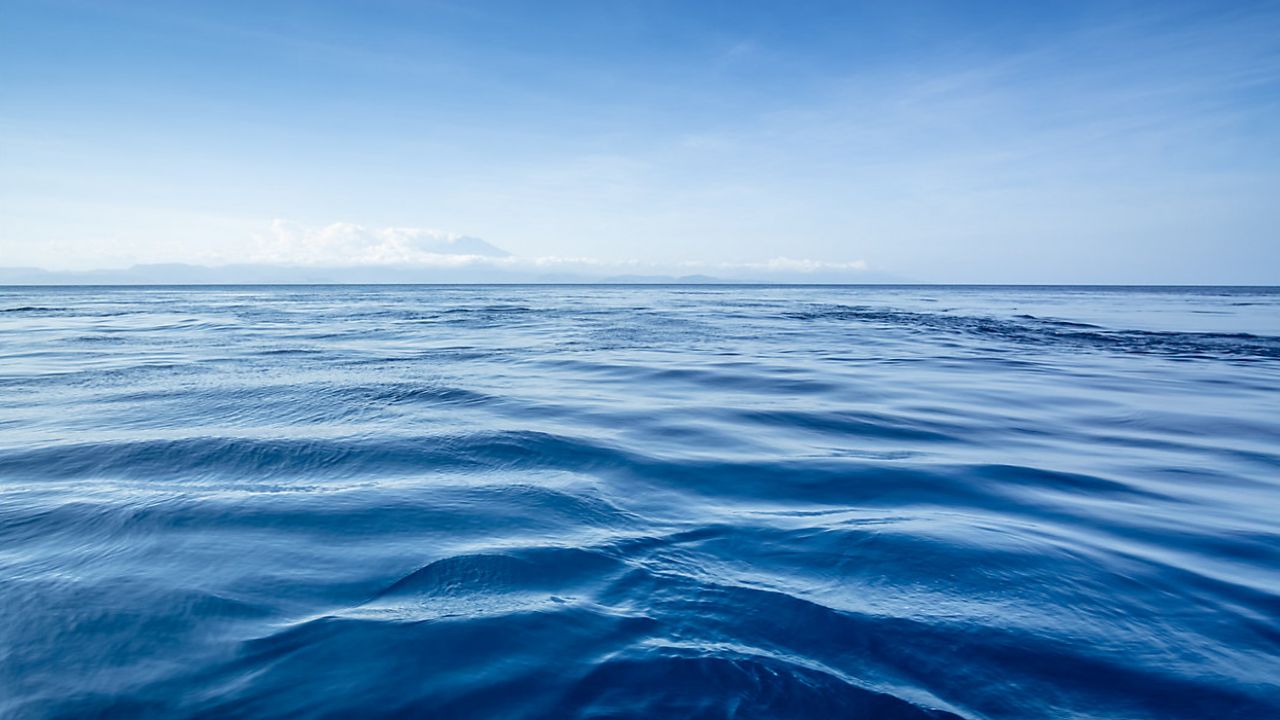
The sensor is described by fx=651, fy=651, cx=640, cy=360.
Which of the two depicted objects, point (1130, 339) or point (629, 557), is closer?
point (629, 557)

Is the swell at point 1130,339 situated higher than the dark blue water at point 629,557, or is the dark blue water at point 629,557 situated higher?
the swell at point 1130,339

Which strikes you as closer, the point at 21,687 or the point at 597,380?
the point at 21,687

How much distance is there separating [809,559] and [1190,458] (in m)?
5.05

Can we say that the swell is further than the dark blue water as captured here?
Yes

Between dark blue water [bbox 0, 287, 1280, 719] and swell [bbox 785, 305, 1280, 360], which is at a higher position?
swell [bbox 785, 305, 1280, 360]

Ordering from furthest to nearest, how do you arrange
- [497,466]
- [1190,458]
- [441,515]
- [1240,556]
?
[1190,458]
[497,466]
[441,515]
[1240,556]

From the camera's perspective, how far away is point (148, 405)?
25.3 feet

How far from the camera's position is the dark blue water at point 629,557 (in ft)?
8.02

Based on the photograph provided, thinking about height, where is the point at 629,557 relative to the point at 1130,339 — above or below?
below

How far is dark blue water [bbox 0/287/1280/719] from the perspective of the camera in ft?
8.02

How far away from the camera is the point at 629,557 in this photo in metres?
3.55

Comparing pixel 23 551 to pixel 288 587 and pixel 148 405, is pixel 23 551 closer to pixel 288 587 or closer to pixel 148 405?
pixel 288 587

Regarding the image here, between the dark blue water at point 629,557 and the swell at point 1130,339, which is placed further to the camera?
the swell at point 1130,339

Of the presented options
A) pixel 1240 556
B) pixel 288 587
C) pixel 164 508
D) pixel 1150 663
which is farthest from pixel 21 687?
pixel 1240 556
